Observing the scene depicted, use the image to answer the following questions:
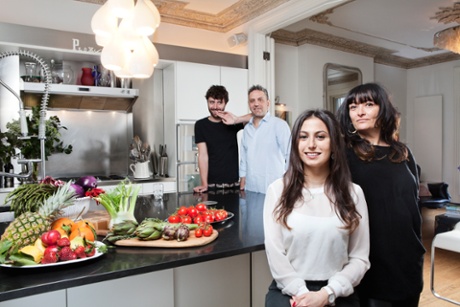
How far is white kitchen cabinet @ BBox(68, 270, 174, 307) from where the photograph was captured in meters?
1.46

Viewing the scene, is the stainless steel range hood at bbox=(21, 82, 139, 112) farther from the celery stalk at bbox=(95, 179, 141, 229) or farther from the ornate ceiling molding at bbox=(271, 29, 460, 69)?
the celery stalk at bbox=(95, 179, 141, 229)

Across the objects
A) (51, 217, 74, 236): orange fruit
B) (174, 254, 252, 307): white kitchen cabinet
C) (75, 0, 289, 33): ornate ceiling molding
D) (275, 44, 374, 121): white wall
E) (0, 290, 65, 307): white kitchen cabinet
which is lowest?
(174, 254, 252, 307): white kitchen cabinet

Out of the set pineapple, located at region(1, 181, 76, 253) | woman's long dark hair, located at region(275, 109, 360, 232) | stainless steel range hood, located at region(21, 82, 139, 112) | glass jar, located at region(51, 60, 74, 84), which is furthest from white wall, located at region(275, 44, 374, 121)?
pineapple, located at region(1, 181, 76, 253)

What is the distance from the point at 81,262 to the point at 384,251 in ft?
3.51

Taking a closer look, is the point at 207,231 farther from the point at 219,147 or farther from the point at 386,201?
the point at 219,147

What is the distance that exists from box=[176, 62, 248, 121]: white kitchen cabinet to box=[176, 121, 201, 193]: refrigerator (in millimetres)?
126

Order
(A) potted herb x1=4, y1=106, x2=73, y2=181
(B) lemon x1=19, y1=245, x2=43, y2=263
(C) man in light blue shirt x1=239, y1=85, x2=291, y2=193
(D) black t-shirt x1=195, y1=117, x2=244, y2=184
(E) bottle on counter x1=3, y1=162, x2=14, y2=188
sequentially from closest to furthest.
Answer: (B) lemon x1=19, y1=245, x2=43, y2=263
(C) man in light blue shirt x1=239, y1=85, x2=291, y2=193
(D) black t-shirt x1=195, y1=117, x2=244, y2=184
(A) potted herb x1=4, y1=106, x2=73, y2=181
(E) bottle on counter x1=3, y1=162, x2=14, y2=188

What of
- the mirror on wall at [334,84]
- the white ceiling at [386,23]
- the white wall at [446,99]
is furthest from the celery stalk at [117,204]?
the white wall at [446,99]

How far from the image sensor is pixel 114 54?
2.03m

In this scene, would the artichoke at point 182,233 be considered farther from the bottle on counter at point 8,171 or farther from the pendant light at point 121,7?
the bottle on counter at point 8,171

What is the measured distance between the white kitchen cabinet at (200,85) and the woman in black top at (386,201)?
9.57 ft

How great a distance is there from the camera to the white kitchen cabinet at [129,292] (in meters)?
1.46

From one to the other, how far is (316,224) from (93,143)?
11.9 feet

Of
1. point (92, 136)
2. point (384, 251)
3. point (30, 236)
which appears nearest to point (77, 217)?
point (30, 236)
